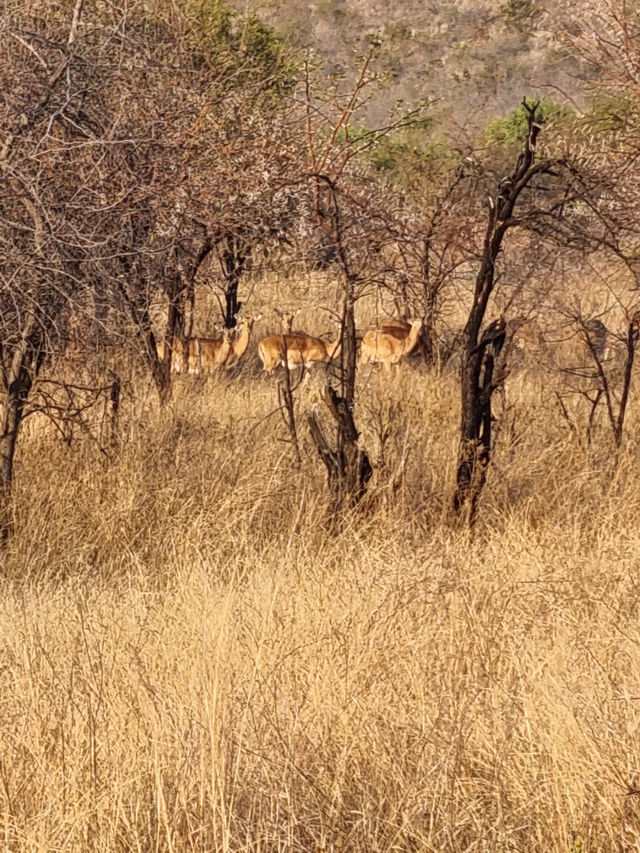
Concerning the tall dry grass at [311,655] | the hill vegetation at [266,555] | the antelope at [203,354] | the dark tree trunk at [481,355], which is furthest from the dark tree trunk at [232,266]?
the dark tree trunk at [481,355]

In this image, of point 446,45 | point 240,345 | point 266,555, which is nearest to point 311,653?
point 266,555

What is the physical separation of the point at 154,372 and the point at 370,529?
3752 millimetres

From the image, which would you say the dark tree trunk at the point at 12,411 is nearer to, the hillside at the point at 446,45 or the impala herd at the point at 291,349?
the impala herd at the point at 291,349

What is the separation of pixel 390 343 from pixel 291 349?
37.6 inches

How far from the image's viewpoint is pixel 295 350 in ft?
39.3

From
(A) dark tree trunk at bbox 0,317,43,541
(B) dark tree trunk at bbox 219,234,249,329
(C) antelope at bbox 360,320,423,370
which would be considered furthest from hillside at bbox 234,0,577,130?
(A) dark tree trunk at bbox 0,317,43,541

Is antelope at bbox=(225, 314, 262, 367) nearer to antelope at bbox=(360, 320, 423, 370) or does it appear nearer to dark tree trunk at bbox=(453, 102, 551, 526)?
antelope at bbox=(360, 320, 423, 370)

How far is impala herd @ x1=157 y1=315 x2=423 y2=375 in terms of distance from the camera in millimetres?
11500

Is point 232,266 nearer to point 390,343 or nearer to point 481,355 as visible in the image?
point 390,343

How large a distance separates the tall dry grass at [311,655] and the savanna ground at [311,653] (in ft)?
0.04

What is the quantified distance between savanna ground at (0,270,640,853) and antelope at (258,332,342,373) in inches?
173

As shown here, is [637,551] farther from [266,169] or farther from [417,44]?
[417,44]

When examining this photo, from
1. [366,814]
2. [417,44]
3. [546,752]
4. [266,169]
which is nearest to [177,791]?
[366,814]

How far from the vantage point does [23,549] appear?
19.1ft
